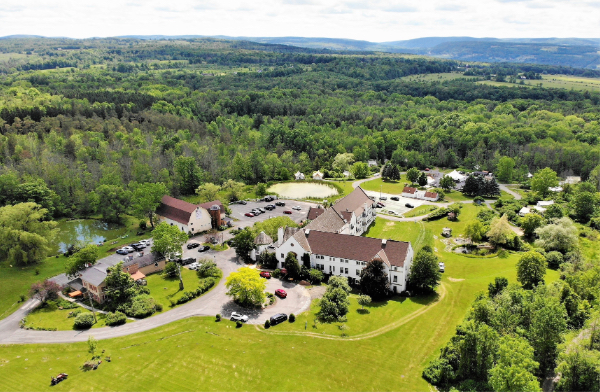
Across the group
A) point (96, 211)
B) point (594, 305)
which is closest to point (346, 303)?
point (594, 305)

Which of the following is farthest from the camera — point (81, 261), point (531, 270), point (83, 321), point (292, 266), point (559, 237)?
point (559, 237)

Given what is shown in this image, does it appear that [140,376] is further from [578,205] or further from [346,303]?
[578,205]

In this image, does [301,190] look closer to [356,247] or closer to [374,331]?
[356,247]

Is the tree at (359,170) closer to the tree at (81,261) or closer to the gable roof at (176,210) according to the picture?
the gable roof at (176,210)

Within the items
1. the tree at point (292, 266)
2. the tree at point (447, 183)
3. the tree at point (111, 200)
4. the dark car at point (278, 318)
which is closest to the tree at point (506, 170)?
the tree at point (447, 183)

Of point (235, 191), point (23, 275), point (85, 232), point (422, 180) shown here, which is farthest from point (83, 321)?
point (422, 180)

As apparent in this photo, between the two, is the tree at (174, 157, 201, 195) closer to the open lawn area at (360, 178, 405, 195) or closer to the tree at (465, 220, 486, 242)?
the open lawn area at (360, 178, 405, 195)
